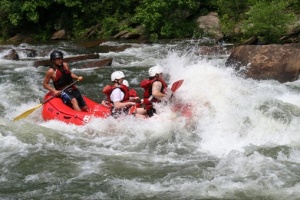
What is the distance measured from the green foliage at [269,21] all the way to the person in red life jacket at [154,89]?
8937 mm

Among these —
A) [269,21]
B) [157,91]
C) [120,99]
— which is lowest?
[120,99]

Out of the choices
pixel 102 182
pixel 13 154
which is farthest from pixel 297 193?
pixel 13 154

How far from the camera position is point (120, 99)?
774 centimetres

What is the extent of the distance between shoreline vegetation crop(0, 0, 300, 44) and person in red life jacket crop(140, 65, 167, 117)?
8.95 meters

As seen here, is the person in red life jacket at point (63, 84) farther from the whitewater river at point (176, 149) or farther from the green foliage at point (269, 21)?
the green foliage at point (269, 21)

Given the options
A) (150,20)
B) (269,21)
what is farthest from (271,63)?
(150,20)

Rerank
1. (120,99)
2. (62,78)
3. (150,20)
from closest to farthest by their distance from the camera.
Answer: (120,99) < (62,78) < (150,20)

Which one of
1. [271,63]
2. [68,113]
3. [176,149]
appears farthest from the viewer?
[271,63]

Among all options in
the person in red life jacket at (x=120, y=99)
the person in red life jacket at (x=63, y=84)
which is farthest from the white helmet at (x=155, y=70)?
the person in red life jacket at (x=63, y=84)

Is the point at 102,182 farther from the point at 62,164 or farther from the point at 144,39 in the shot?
the point at 144,39

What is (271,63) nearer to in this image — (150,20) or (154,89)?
(154,89)

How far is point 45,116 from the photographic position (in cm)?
823

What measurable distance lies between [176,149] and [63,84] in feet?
9.03

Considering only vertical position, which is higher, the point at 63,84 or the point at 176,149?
the point at 63,84
